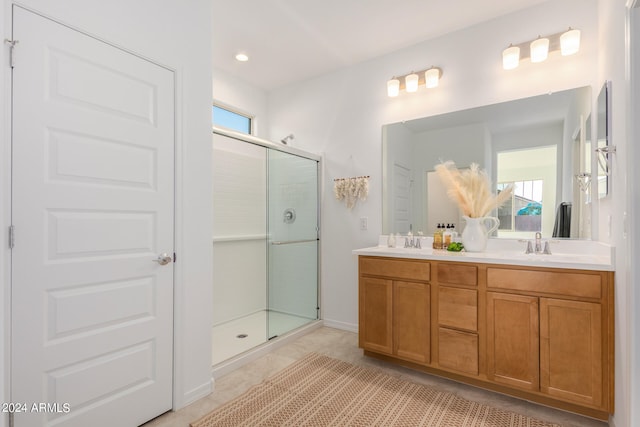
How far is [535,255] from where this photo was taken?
2236mm

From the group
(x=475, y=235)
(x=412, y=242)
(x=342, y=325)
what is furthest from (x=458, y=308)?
(x=342, y=325)

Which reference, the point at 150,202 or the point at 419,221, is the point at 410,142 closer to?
the point at 419,221

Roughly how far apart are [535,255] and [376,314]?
1.20 metres

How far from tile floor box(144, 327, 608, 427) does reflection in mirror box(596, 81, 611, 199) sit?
1.35m

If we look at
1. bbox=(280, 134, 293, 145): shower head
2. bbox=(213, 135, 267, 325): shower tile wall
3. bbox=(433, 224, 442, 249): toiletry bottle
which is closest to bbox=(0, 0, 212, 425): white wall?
bbox=(213, 135, 267, 325): shower tile wall

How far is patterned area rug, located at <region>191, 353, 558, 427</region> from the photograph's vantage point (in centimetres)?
186

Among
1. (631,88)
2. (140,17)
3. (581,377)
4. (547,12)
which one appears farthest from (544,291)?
(140,17)

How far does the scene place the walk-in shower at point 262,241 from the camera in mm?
3109

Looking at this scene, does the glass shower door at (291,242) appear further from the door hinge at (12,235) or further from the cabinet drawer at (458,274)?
Result: the door hinge at (12,235)

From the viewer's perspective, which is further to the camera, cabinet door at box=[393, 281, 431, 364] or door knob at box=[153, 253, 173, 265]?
cabinet door at box=[393, 281, 431, 364]

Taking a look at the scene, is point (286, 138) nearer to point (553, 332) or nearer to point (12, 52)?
point (12, 52)

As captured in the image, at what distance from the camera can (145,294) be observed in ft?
6.04

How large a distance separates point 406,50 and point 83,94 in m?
2.64

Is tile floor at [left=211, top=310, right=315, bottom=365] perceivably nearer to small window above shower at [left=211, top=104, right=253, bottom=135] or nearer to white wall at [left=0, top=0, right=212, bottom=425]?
white wall at [left=0, top=0, right=212, bottom=425]
